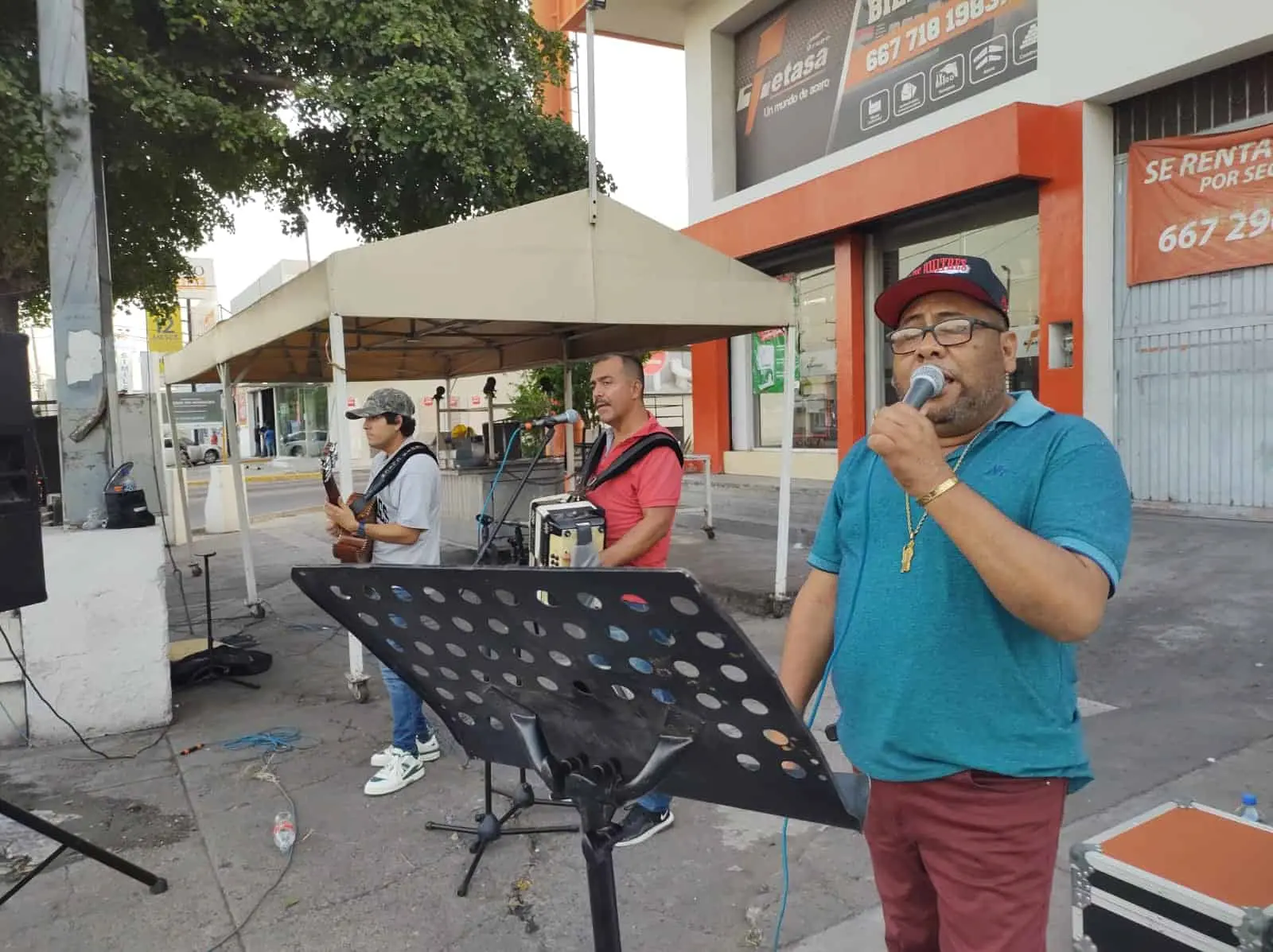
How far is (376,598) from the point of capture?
58.8 inches

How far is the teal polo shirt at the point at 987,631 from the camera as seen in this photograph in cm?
140

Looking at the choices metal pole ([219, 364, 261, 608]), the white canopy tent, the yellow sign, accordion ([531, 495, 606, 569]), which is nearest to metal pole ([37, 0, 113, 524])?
the white canopy tent

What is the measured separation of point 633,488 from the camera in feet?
10.5

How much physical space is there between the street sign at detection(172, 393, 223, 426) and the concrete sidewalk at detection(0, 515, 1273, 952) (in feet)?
99.2

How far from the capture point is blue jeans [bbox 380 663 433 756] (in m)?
3.77

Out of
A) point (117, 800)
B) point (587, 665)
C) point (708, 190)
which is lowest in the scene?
point (117, 800)

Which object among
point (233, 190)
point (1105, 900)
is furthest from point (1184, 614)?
point (233, 190)

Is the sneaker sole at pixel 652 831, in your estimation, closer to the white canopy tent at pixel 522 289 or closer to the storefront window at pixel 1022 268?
the white canopy tent at pixel 522 289

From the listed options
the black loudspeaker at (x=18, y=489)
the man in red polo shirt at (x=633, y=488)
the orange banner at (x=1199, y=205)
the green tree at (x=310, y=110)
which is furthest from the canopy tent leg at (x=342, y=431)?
the orange banner at (x=1199, y=205)

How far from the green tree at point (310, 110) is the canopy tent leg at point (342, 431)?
222cm

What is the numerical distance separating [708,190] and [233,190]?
903cm

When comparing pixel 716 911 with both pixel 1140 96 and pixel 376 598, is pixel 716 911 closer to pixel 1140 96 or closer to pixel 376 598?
pixel 376 598

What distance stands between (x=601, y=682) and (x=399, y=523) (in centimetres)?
270

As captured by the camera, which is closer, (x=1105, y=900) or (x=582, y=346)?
(x=1105, y=900)
